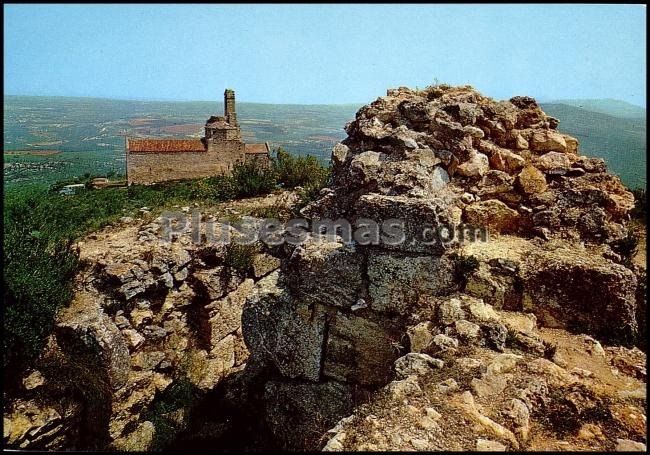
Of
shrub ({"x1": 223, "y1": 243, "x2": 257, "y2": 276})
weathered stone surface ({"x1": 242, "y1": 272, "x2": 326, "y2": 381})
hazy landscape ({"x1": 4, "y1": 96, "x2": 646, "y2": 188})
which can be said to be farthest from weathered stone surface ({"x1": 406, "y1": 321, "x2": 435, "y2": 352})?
shrub ({"x1": 223, "y1": 243, "x2": 257, "y2": 276})

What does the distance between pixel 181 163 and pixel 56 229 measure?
13110 millimetres

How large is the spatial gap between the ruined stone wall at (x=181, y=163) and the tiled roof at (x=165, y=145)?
0.77ft

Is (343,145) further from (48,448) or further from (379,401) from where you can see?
(48,448)

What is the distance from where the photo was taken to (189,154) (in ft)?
83.9

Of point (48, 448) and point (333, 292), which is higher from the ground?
point (333, 292)

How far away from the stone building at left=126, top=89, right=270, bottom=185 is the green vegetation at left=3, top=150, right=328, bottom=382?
16.5ft

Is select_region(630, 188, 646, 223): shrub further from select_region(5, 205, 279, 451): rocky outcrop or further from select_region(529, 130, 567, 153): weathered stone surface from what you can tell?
select_region(5, 205, 279, 451): rocky outcrop

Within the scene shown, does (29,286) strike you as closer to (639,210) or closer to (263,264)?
(263,264)

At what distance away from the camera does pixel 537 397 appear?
4758 mm

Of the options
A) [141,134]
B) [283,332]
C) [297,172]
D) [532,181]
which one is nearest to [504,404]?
[283,332]

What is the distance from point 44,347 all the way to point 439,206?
9139 millimetres

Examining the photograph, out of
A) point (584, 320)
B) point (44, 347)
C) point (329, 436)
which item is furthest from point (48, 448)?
point (584, 320)

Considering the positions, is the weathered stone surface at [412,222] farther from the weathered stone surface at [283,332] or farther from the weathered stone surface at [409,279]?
the weathered stone surface at [283,332]

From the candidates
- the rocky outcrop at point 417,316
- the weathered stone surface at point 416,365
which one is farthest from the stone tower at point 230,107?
the weathered stone surface at point 416,365
